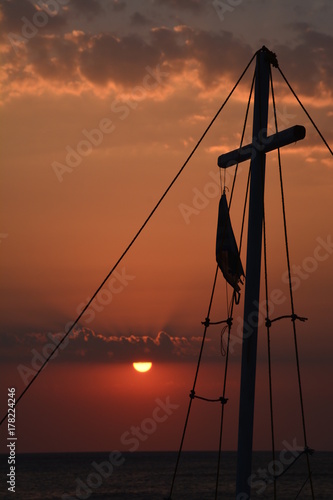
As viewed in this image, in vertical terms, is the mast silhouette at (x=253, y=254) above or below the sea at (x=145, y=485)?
below

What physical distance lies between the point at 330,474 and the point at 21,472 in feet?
231

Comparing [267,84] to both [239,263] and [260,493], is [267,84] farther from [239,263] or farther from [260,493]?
[260,493]

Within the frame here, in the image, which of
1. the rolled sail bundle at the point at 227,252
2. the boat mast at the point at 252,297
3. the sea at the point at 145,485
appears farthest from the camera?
the sea at the point at 145,485

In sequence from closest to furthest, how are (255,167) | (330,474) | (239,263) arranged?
(255,167), (239,263), (330,474)

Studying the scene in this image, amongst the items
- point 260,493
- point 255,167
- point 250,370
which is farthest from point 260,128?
point 260,493

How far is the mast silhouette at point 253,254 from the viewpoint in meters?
14.8

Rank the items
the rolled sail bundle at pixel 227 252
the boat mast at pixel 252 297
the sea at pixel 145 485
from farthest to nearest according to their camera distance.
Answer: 1. the sea at pixel 145 485
2. the rolled sail bundle at pixel 227 252
3. the boat mast at pixel 252 297

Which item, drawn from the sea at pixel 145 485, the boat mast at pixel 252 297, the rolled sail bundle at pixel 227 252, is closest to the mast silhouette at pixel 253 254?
the boat mast at pixel 252 297

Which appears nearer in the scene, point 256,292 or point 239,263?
point 256,292

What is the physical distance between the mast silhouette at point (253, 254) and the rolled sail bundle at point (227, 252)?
1844mm

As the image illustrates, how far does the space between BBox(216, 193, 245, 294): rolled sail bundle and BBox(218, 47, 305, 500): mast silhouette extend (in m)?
1.84

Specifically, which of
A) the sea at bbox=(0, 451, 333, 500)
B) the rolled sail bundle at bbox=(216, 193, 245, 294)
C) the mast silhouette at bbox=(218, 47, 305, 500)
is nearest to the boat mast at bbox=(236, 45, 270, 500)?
the mast silhouette at bbox=(218, 47, 305, 500)

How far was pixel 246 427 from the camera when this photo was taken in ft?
48.8

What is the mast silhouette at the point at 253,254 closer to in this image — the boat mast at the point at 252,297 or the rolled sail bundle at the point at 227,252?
the boat mast at the point at 252,297
